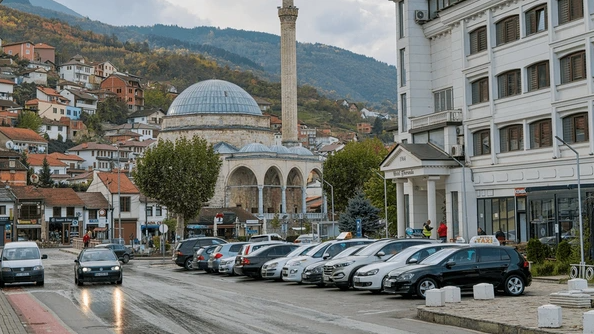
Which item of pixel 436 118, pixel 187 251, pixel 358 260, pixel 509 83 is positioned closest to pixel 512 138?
pixel 509 83

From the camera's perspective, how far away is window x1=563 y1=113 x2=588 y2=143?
111 feet

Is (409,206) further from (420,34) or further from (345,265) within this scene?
(345,265)

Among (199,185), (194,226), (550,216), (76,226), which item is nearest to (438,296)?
(550,216)

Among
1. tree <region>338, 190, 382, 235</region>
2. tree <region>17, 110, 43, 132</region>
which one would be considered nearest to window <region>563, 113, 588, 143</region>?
tree <region>338, 190, 382, 235</region>

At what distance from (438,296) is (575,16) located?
19.8 metres

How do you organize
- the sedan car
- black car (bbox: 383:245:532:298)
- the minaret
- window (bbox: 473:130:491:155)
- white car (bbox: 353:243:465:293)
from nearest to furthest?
black car (bbox: 383:245:532:298) < white car (bbox: 353:243:465:293) < the sedan car < window (bbox: 473:130:491:155) < the minaret

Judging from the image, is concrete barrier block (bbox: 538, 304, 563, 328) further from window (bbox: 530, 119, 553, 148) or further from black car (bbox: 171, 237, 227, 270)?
black car (bbox: 171, 237, 227, 270)

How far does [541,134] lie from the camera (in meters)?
36.2

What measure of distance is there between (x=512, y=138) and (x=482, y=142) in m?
2.28

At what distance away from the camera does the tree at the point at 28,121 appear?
133625 mm

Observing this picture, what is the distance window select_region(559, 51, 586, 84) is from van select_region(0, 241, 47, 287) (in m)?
21.6

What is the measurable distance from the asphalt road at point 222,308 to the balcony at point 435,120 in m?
15.8

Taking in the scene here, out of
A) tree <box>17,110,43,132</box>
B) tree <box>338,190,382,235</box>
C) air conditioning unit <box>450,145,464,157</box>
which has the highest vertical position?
tree <box>17,110,43,132</box>

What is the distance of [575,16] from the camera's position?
3384 centimetres
